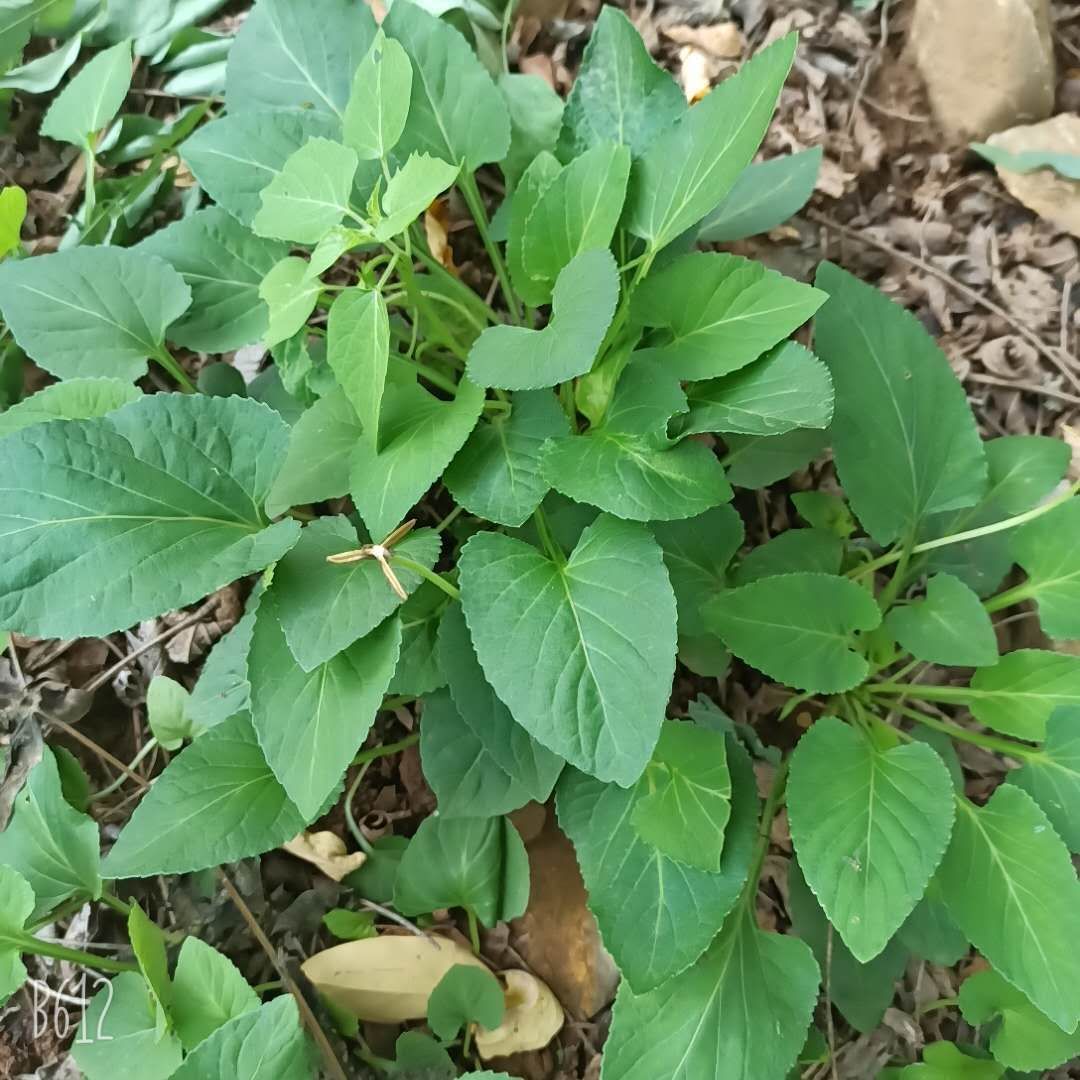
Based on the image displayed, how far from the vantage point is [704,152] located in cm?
88

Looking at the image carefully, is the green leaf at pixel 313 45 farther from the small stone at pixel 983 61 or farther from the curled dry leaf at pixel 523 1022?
the curled dry leaf at pixel 523 1022

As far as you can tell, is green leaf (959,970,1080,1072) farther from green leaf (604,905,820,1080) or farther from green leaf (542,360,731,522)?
green leaf (542,360,731,522)

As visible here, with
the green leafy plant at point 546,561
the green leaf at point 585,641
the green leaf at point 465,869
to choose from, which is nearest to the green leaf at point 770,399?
the green leafy plant at point 546,561

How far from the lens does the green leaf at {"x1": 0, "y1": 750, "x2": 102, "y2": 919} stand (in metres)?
0.99

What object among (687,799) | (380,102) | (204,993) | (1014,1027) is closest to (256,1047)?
(204,993)

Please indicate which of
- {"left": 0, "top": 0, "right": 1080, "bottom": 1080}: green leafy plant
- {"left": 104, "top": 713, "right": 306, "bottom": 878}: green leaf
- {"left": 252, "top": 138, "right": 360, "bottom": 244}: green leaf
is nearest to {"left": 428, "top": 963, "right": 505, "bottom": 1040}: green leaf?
{"left": 0, "top": 0, "right": 1080, "bottom": 1080}: green leafy plant

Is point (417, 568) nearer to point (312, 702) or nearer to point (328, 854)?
point (312, 702)

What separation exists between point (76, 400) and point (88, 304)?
0.55 feet

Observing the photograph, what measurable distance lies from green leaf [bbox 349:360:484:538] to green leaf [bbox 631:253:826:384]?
0.21m

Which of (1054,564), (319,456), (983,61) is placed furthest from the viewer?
(983,61)

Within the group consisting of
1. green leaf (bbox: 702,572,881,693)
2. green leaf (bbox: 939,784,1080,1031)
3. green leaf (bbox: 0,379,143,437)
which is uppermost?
green leaf (bbox: 0,379,143,437)

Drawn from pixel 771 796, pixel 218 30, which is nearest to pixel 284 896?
pixel 771 796

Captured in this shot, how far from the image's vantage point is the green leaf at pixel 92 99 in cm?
114

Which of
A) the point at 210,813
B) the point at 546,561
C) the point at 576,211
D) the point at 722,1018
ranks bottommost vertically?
the point at 722,1018
